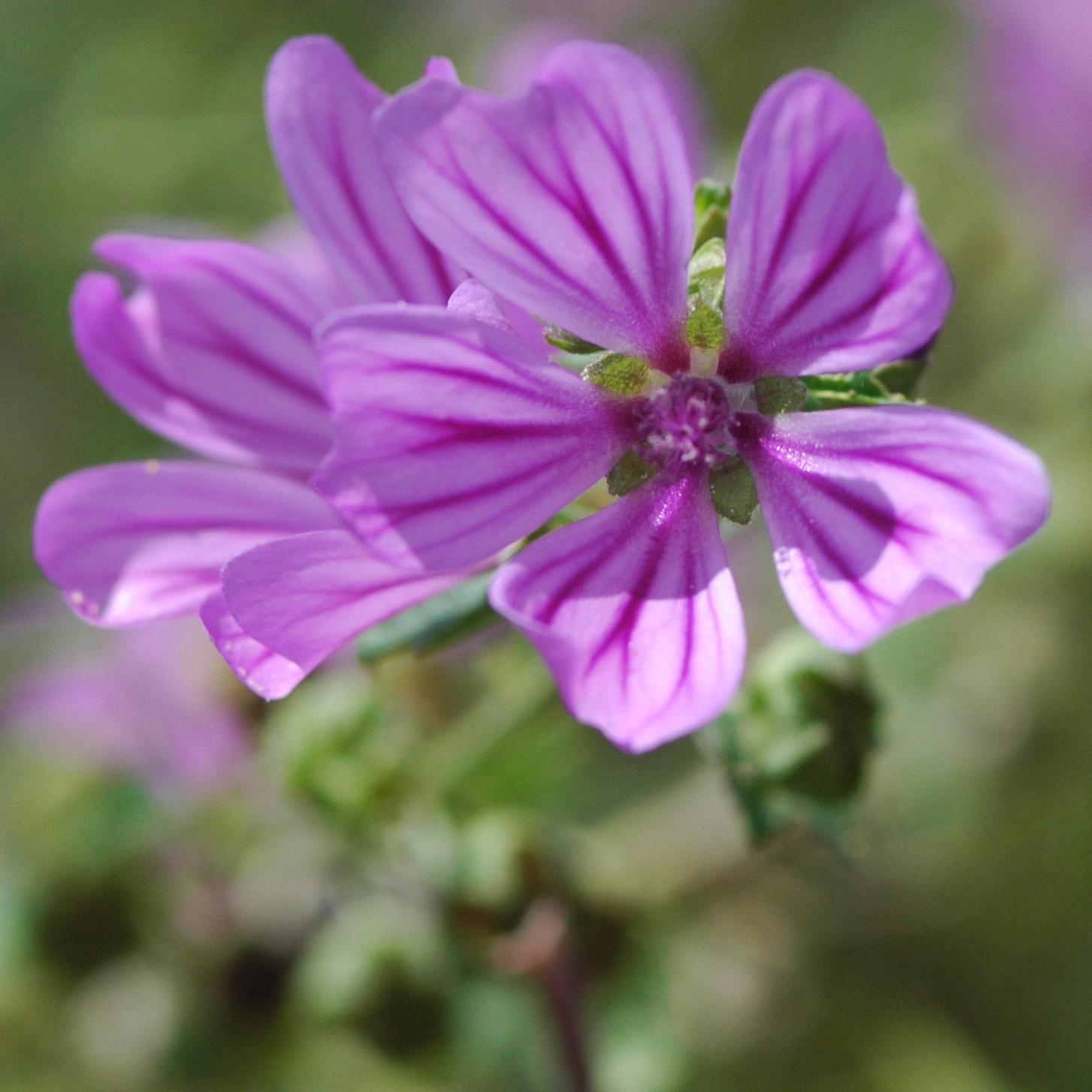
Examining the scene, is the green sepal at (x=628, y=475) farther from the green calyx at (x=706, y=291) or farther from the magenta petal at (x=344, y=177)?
the magenta petal at (x=344, y=177)

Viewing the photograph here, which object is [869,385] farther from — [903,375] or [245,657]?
[245,657]

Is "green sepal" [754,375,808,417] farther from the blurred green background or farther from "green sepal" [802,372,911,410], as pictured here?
the blurred green background

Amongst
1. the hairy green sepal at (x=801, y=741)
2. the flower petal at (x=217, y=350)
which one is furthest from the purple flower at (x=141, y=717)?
the hairy green sepal at (x=801, y=741)

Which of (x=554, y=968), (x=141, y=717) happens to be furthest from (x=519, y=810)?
(x=141, y=717)

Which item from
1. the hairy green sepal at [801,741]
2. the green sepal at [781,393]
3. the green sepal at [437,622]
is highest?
the green sepal at [781,393]

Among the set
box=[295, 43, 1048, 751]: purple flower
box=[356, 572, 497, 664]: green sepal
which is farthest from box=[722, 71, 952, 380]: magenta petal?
box=[356, 572, 497, 664]: green sepal

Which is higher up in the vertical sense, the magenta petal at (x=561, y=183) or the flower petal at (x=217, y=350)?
the magenta petal at (x=561, y=183)
